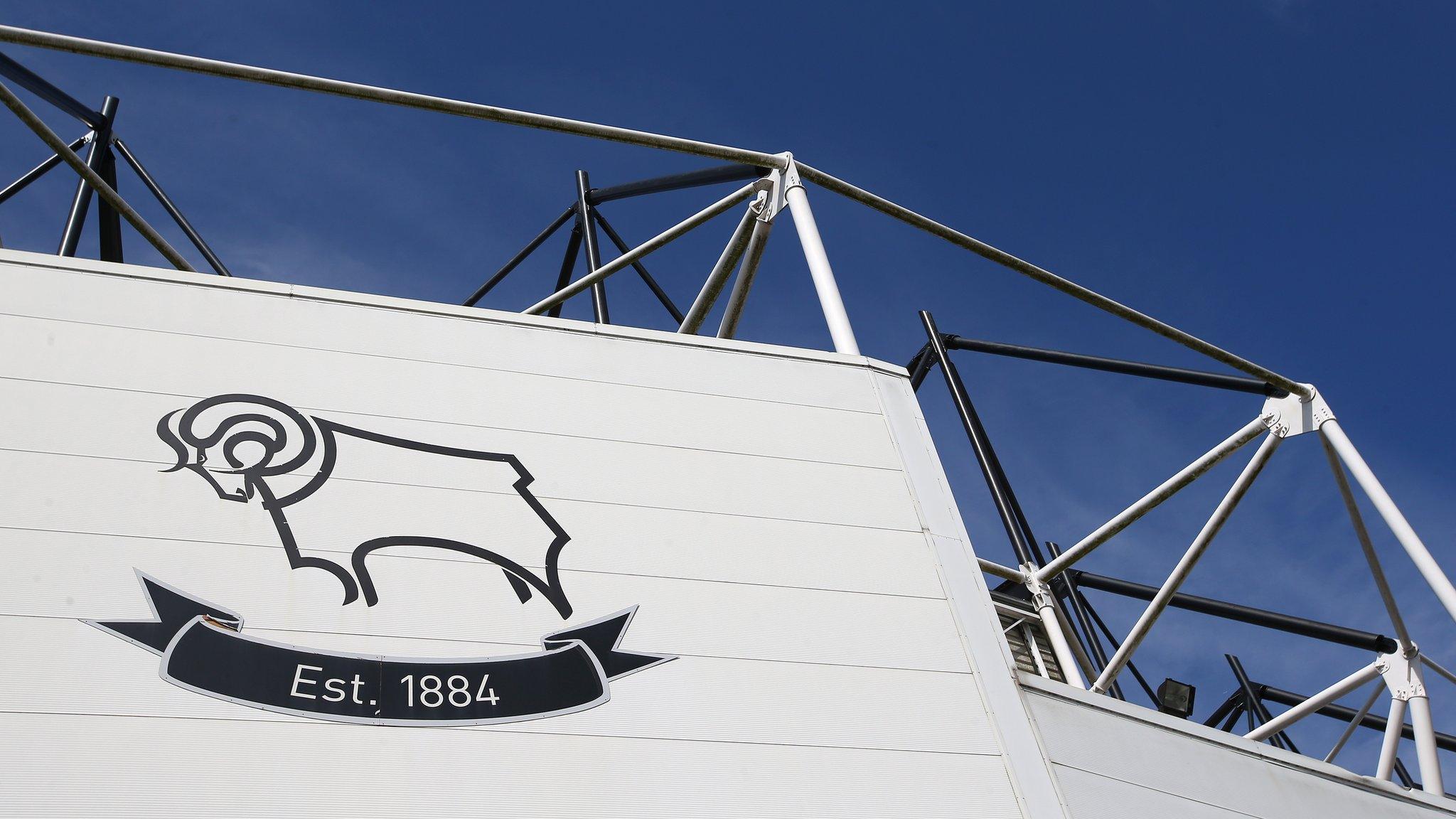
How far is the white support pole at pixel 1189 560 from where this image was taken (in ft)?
23.7

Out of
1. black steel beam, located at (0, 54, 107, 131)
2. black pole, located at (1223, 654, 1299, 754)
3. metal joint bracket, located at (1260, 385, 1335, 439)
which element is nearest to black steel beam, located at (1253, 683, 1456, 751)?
black pole, located at (1223, 654, 1299, 754)

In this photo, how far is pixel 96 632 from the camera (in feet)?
11.8

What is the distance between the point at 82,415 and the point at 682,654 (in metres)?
2.50

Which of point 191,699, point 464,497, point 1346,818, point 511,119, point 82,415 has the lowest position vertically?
point 1346,818

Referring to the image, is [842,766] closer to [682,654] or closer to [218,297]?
[682,654]

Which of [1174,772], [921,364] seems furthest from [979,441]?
[1174,772]

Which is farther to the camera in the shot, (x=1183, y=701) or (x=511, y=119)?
(x=1183, y=701)

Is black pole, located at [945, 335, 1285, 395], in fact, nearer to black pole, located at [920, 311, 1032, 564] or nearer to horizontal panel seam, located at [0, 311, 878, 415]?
black pole, located at [920, 311, 1032, 564]

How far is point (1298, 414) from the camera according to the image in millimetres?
7461

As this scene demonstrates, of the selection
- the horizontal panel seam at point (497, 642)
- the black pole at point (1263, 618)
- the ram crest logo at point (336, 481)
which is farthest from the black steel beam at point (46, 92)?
the black pole at point (1263, 618)

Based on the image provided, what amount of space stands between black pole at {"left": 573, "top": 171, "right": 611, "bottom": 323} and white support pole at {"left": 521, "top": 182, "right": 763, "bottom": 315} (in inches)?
72.6

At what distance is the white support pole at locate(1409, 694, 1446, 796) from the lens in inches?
273

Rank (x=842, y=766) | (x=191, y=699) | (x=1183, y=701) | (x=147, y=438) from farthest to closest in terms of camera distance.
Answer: (x=1183, y=701) → (x=147, y=438) → (x=842, y=766) → (x=191, y=699)

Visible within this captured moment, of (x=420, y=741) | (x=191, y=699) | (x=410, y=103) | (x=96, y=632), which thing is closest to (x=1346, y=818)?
(x=420, y=741)
